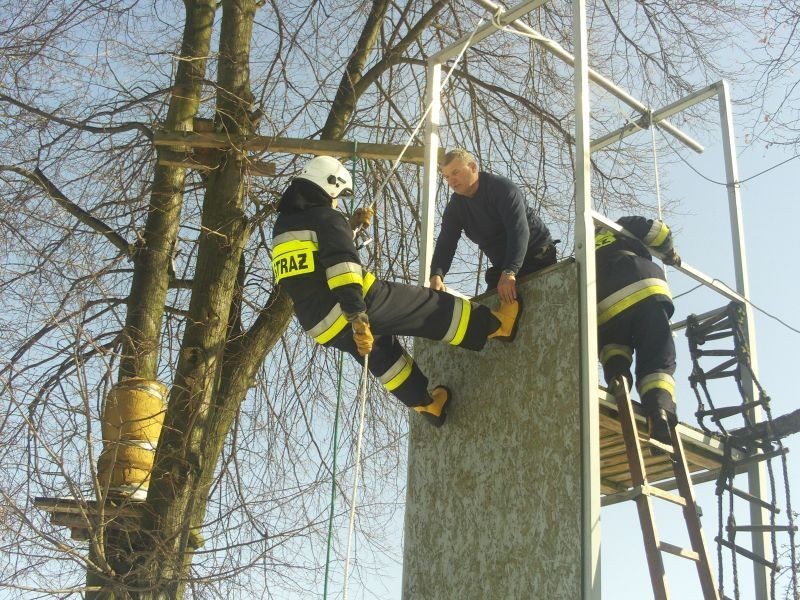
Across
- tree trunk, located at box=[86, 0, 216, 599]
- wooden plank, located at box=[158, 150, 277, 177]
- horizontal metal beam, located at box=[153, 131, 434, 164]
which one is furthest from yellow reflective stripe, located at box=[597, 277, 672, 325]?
tree trunk, located at box=[86, 0, 216, 599]

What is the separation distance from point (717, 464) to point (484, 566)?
1.87 metres

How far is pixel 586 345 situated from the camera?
4.50 meters

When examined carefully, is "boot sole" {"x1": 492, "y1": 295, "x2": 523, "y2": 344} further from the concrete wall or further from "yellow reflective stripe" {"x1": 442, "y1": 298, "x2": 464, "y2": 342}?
"yellow reflective stripe" {"x1": 442, "y1": 298, "x2": 464, "y2": 342}

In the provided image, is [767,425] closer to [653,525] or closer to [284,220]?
[653,525]

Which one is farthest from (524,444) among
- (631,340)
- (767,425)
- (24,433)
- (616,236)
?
(24,433)

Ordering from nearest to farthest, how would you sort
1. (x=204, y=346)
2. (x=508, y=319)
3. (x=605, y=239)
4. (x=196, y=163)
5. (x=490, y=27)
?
(x=508, y=319)
(x=605, y=239)
(x=490, y=27)
(x=204, y=346)
(x=196, y=163)

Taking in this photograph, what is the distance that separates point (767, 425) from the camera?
567 centimetres

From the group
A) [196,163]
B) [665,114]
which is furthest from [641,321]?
[196,163]

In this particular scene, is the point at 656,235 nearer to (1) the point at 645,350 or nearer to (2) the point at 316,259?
(1) the point at 645,350

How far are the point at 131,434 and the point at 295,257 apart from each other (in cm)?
268

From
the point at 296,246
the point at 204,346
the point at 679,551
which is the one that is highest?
the point at 204,346

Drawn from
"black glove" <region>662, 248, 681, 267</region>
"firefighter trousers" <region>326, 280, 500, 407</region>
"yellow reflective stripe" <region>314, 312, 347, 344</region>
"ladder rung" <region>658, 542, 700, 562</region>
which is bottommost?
"ladder rung" <region>658, 542, 700, 562</region>

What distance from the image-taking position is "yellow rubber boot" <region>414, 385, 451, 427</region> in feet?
17.4

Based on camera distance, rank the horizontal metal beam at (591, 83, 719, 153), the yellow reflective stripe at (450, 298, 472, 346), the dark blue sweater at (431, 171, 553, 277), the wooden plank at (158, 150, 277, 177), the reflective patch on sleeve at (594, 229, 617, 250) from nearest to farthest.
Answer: the yellow reflective stripe at (450, 298, 472, 346), the dark blue sweater at (431, 171, 553, 277), the reflective patch on sleeve at (594, 229, 617, 250), the horizontal metal beam at (591, 83, 719, 153), the wooden plank at (158, 150, 277, 177)
